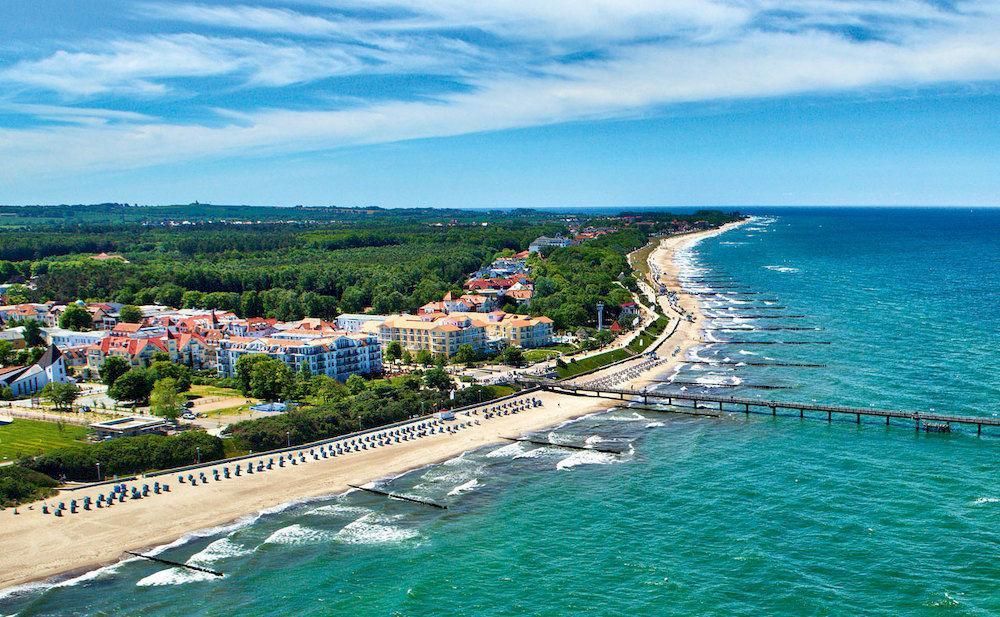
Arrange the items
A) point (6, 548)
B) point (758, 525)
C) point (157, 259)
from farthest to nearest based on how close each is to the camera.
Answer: point (157, 259) → point (758, 525) → point (6, 548)

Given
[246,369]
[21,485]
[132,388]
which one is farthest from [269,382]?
[21,485]

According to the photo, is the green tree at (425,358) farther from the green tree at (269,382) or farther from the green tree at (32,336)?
the green tree at (32,336)

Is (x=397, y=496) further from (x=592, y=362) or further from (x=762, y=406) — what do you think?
(x=592, y=362)

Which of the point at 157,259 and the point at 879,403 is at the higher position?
the point at 157,259

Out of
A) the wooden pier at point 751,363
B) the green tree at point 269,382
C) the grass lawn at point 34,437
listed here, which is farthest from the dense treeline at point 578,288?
the grass lawn at point 34,437

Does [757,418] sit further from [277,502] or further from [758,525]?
[277,502]

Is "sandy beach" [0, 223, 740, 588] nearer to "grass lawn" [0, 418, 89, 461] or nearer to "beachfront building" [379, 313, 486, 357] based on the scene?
"grass lawn" [0, 418, 89, 461]

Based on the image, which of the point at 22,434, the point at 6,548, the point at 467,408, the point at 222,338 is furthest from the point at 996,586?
the point at 222,338
